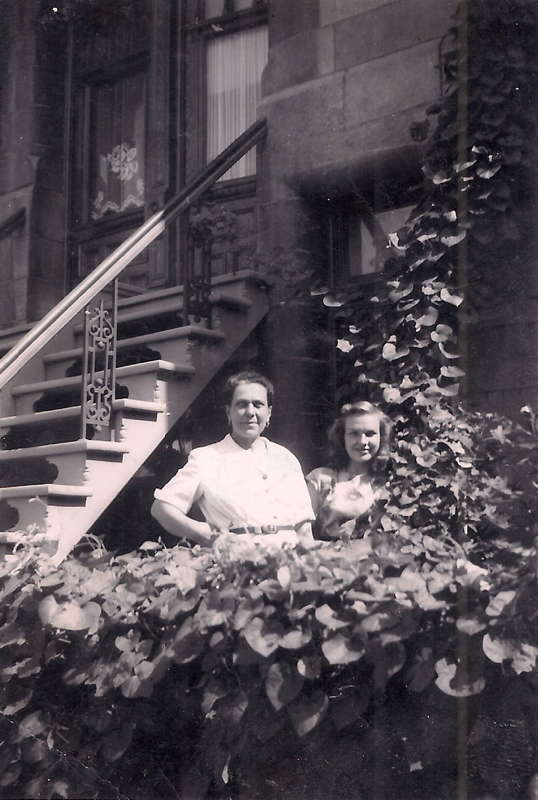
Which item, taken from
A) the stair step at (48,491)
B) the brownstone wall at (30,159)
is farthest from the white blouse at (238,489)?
the brownstone wall at (30,159)

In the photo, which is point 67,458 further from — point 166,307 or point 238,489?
point 166,307

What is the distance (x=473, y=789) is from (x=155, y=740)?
34.8 inches

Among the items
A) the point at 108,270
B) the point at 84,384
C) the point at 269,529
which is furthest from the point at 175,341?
the point at 269,529

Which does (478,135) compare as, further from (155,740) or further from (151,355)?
(155,740)

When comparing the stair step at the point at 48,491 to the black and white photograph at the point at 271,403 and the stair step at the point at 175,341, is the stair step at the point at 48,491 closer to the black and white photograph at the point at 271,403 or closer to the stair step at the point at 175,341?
the black and white photograph at the point at 271,403

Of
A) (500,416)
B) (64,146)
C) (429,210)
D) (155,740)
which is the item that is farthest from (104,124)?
(155,740)

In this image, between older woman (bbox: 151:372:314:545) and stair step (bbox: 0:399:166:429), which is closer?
older woman (bbox: 151:372:314:545)

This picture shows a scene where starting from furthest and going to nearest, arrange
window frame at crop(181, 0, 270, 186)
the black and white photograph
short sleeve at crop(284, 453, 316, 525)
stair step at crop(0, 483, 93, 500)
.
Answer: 1. window frame at crop(181, 0, 270, 186)
2. stair step at crop(0, 483, 93, 500)
3. short sleeve at crop(284, 453, 316, 525)
4. the black and white photograph

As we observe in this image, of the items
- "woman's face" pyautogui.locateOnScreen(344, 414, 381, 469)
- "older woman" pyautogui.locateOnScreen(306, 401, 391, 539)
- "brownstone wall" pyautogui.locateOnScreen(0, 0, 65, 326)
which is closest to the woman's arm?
"older woman" pyautogui.locateOnScreen(306, 401, 391, 539)

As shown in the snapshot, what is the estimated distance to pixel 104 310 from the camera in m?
5.02

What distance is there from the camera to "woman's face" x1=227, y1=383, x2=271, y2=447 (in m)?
3.81

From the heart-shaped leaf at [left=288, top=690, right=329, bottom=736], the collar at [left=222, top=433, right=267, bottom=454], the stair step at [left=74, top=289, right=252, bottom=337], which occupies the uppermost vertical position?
the stair step at [left=74, top=289, right=252, bottom=337]

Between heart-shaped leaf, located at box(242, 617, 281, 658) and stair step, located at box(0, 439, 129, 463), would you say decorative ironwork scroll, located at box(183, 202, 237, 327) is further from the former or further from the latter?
heart-shaped leaf, located at box(242, 617, 281, 658)

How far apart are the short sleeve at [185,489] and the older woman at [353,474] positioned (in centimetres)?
59
